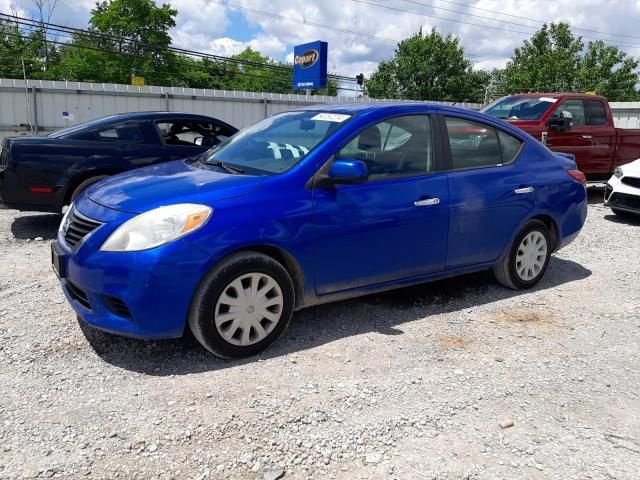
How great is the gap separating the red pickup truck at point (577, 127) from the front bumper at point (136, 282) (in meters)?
7.81

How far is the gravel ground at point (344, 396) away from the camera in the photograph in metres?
2.62

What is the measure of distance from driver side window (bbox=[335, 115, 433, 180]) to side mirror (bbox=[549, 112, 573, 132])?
5999 millimetres

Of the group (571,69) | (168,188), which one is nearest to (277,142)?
(168,188)

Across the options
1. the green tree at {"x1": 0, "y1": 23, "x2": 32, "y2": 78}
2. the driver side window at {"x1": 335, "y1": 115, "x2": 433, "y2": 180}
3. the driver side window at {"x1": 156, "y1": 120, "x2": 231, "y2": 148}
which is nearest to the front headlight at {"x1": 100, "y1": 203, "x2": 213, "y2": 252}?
the driver side window at {"x1": 335, "y1": 115, "x2": 433, "y2": 180}

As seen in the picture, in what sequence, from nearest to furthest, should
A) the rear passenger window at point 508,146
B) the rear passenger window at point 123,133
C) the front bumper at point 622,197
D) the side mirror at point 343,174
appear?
the side mirror at point 343,174, the rear passenger window at point 508,146, the rear passenger window at point 123,133, the front bumper at point 622,197

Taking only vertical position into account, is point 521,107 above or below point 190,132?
above

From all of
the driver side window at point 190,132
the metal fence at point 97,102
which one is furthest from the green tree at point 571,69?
the driver side window at point 190,132

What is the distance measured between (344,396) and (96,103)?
41.5ft

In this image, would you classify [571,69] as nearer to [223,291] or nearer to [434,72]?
[434,72]

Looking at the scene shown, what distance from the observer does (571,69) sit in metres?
36.8

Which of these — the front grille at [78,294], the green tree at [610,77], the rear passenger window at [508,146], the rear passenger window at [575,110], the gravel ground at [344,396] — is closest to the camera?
the gravel ground at [344,396]

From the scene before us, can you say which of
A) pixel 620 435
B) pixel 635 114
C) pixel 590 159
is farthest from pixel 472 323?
pixel 635 114

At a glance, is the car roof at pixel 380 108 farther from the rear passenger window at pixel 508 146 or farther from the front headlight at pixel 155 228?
the front headlight at pixel 155 228

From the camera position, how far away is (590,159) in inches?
402
